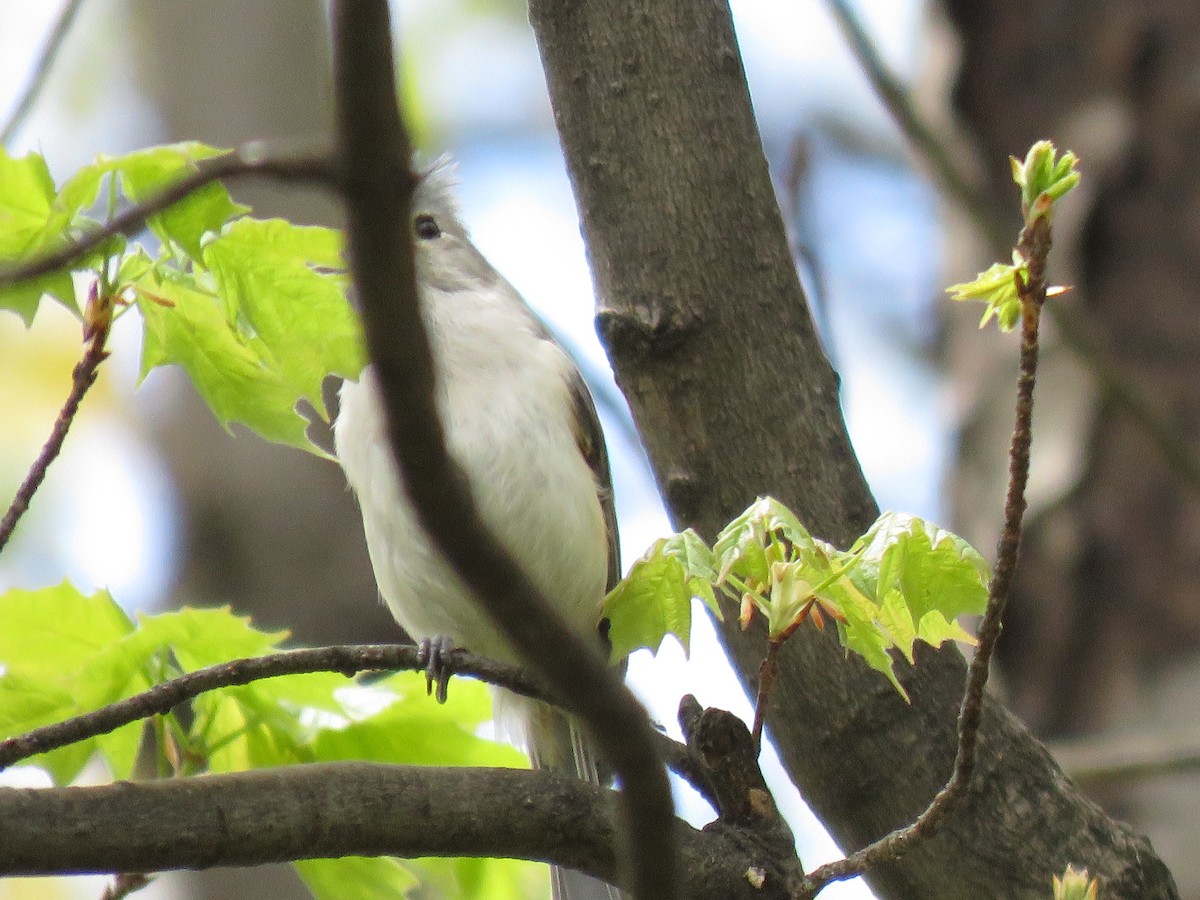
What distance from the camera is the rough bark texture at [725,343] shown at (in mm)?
1498

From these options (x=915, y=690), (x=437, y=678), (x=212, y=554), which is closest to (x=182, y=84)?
(x=212, y=554)

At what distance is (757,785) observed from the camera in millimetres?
1338

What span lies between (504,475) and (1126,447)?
1.40 metres

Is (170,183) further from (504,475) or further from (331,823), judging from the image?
(504,475)

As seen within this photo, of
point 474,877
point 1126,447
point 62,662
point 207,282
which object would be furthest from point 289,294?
point 1126,447

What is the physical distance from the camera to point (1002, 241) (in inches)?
89.7

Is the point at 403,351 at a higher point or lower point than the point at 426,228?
lower

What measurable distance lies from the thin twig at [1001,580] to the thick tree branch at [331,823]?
0.41 ft

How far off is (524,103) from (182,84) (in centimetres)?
374

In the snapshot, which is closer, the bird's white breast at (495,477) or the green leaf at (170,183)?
the green leaf at (170,183)

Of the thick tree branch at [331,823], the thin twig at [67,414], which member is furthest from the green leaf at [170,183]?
the thick tree branch at [331,823]

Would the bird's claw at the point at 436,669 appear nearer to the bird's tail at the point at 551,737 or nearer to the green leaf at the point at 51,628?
the green leaf at the point at 51,628

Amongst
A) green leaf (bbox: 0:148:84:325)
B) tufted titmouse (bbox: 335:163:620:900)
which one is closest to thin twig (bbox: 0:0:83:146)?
tufted titmouse (bbox: 335:163:620:900)

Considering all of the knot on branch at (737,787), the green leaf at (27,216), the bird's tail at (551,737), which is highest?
the green leaf at (27,216)
